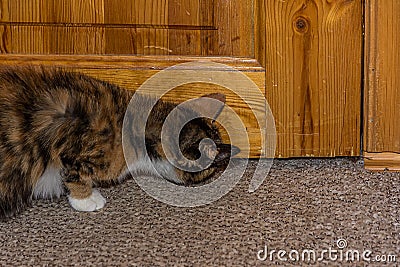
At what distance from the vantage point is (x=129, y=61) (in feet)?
5.41

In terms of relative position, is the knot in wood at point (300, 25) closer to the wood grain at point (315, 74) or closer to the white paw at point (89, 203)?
the wood grain at point (315, 74)

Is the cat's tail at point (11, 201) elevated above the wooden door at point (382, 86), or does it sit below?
below

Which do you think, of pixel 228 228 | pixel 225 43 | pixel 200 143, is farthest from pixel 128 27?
pixel 228 228

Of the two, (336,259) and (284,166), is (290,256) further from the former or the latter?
(284,166)

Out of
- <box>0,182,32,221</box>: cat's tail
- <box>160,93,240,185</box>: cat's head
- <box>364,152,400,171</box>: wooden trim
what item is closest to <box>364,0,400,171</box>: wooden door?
<box>364,152,400,171</box>: wooden trim

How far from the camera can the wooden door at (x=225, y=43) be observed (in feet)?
5.29

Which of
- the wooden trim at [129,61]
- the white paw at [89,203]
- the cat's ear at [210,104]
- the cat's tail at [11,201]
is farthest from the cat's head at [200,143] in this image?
the cat's tail at [11,201]

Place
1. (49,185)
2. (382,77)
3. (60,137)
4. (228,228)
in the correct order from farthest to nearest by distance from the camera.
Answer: (382,77)
(49,185)
(60,137)
(228,228)

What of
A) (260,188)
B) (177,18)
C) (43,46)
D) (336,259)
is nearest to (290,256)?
(336,259)

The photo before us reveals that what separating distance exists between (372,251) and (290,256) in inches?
6.0

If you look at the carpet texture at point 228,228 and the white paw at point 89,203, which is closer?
the carpet texture at point 228,228

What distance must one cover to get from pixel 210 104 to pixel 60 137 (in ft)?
1.49

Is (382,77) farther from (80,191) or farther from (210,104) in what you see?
(80,191)

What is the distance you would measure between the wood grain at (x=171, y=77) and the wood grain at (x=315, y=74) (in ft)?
0.16
